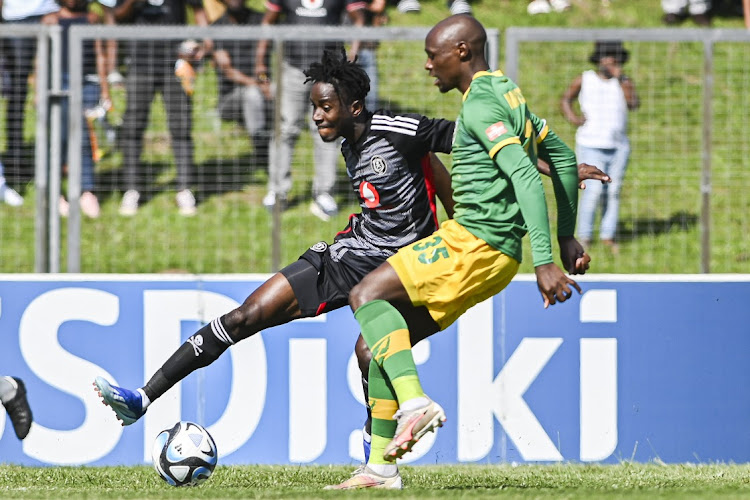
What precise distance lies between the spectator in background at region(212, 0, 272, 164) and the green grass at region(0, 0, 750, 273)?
0.38 ft

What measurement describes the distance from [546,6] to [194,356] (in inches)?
445

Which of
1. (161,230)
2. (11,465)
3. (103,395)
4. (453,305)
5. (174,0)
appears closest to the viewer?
(453,305)

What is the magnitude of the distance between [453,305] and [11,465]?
360 centimetres

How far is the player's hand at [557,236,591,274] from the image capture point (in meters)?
5.66

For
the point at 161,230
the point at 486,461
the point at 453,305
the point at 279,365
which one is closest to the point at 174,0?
the point at 161,230

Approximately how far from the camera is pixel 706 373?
8.00 m

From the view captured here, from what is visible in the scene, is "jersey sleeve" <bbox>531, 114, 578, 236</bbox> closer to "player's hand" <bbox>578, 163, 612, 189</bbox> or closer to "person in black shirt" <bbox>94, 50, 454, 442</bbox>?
"player's hand" <bbox>578, 163, 612, 189</bbox>

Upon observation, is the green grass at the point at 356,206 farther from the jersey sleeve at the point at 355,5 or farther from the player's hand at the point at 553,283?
Result: the player's hand at the point at 553,283

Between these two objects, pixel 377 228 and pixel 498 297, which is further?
pixel 498 297

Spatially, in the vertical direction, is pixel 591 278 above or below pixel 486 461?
above

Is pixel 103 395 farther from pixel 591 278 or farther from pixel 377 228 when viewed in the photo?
pixel 591 278

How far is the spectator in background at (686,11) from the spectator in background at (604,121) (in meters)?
5.86

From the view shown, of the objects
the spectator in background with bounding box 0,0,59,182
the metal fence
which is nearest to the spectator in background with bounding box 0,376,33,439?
the metal fence

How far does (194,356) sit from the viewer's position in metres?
6.27
